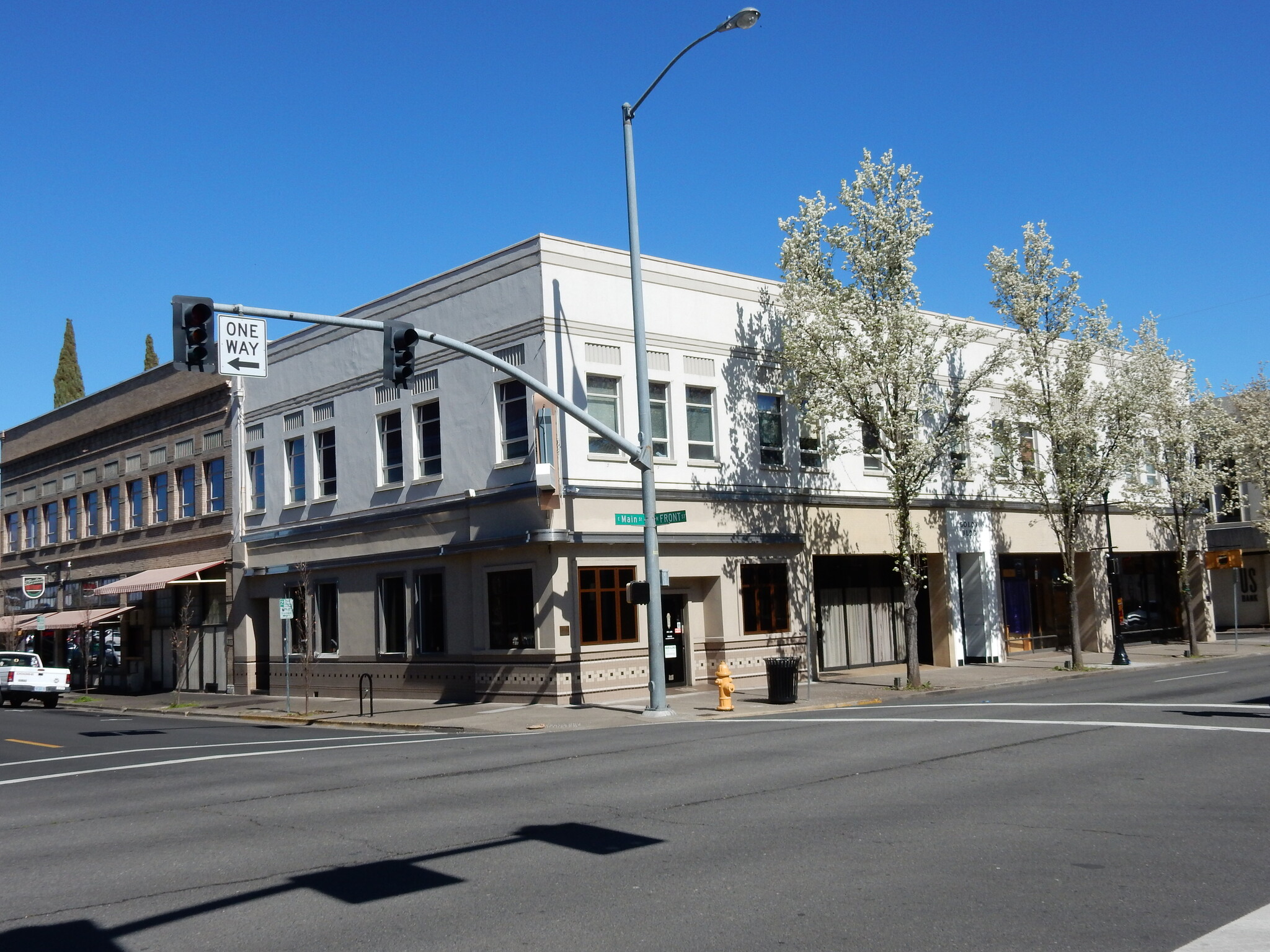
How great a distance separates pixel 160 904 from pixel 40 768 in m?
10.8

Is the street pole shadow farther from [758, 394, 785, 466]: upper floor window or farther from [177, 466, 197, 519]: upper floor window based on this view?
[177, 466, 197, 519]: upper floor window

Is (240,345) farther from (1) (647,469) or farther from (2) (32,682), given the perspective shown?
(2) (32,682)

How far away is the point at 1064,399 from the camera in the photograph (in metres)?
30.0

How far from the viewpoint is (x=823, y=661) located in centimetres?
3117

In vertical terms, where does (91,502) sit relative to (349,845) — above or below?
above

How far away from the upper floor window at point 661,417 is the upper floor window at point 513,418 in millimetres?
3076

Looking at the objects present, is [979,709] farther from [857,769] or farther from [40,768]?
[40,768]

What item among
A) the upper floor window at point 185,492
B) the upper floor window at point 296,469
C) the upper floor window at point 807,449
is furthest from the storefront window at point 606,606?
the upper floor window at point 185,492

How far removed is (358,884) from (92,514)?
41663mm

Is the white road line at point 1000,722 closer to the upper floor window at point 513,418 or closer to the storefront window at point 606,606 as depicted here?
the storefront window at point 606,606

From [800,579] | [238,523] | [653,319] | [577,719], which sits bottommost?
[577,719]

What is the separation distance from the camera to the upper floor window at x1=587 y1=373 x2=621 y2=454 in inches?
1030

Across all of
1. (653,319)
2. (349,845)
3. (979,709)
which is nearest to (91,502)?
(653,319)

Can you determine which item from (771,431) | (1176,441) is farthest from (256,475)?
(1176,441)
